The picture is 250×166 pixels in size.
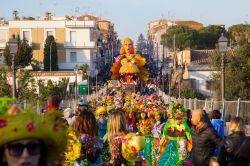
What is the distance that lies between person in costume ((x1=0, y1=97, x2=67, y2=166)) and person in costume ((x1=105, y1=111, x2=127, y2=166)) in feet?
12.1

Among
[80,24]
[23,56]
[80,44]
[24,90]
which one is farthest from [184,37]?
[24,90]

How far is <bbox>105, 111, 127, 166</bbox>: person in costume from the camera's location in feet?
25.8

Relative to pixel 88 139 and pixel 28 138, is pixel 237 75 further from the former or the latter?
pixel 28 138

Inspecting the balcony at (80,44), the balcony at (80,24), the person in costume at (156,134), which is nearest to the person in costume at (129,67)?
the person in costume at (156,134)

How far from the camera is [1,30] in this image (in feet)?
243

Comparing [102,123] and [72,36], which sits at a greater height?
[72,36]

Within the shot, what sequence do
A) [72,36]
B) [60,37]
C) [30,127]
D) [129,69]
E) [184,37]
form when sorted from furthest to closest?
[184,37] < [72,36] < [60,37] < [129,69] < [30,127]

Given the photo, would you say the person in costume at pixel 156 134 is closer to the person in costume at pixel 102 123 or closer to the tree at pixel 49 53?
the person in costume at pixel 102 123

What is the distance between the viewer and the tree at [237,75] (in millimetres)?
36438

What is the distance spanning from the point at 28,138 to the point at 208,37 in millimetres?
97583

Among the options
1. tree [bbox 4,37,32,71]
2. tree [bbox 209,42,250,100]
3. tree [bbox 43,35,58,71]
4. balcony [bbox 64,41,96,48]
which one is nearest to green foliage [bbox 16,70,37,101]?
tree [bbox 209,42,250,100]

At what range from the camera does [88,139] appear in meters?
7.78

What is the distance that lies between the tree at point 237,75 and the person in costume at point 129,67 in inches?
202

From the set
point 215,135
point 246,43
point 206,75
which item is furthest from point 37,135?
point 206,75
